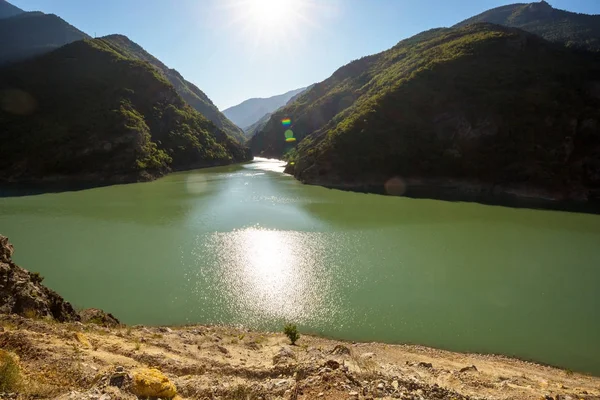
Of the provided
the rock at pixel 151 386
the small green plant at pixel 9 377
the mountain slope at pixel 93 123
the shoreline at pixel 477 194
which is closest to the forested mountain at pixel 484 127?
the shoreline at pixel 477 194

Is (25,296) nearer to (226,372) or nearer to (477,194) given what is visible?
(226,372)

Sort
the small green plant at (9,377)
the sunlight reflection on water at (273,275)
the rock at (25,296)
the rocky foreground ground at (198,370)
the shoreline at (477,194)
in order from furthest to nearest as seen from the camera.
Answer: the shoreline at (477,194) < the sunlight reflection on water at (273,275) < the rock at (25,296) < the rocky foreground ground at (198,370) < the small green plant at (9,377)

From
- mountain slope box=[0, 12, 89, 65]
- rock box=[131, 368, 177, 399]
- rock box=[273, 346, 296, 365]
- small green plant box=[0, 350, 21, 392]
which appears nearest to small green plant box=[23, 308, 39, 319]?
small green plant box=[0, 350, 21, 392]

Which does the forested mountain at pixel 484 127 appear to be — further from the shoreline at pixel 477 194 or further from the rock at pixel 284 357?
the rock at pixel 284 357

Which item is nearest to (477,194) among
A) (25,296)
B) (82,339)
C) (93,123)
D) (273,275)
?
(273,275)

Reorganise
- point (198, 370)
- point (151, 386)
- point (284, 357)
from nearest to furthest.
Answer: point (151, 386) → point (198, 370) → point (284, 357)
